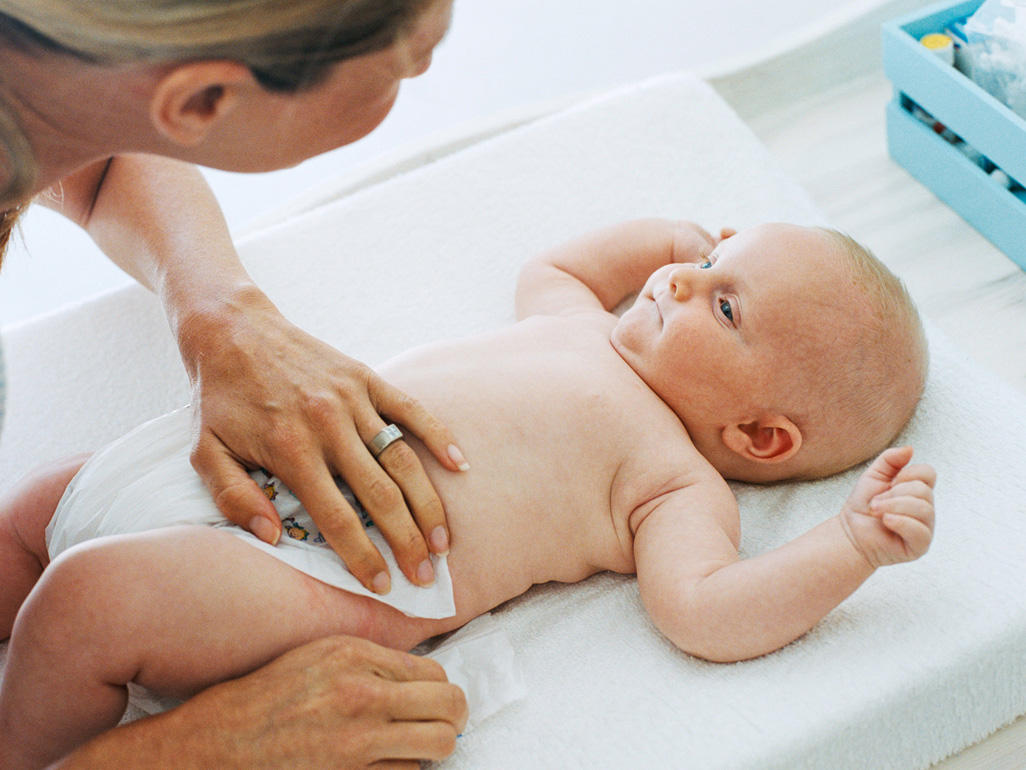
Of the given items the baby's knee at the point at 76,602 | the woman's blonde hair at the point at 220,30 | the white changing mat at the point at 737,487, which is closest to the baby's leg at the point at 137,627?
the baby's knee at the point at 76,602

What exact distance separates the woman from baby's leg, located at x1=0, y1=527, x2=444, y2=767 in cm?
5

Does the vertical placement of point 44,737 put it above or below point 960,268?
above

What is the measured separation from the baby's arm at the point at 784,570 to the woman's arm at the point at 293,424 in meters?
0.24

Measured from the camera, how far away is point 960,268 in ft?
5.71

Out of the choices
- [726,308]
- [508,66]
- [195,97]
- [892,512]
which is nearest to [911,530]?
[892,512]

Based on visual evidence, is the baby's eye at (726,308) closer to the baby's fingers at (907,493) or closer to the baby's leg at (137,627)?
the baby's fingers at (907,493)

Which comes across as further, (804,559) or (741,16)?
(741,16)

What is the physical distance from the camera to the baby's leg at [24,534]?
3.98ft

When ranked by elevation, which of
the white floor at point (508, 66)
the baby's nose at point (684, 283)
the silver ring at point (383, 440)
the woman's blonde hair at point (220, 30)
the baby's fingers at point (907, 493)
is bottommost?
the white floor at point (508, 66)

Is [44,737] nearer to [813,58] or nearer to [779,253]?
[779,253]

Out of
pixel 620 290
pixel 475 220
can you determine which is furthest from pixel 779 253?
pixel 475 220

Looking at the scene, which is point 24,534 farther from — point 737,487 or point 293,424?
point 737,487

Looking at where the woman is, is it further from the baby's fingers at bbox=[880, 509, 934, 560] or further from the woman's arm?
the baby's fingers at bbox=[880, 509, 934, 560]

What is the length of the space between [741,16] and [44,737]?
198cm
